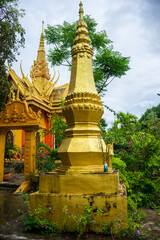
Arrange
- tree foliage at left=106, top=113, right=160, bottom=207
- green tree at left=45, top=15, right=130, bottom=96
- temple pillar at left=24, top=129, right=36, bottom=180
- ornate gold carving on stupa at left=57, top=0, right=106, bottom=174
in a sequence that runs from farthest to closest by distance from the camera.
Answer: green tree at left=45, top=15, right=130, bottom=96, temple pillar at left=24, top=129, right=36, bottom=180, tree foliage at left=106, top=113, right=160, bottom=207, ornate gold carving on stupa at left=57, top=0, right=106, bottom=174

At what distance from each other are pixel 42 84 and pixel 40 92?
121cm

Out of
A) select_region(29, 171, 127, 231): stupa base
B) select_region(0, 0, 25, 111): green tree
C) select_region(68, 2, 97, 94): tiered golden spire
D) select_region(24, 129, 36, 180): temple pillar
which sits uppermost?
select_region(0, 0, 25, 111): green tree

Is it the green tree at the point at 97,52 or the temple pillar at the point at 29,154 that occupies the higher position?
the green tree at the point at 97,52

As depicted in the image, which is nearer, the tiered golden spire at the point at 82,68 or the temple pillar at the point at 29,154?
the tiered golden spire at the point at 82,68

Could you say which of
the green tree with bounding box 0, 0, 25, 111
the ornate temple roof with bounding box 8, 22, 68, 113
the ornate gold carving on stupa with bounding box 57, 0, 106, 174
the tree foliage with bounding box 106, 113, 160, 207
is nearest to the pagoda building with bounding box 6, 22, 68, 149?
the ornate temple roof with bounding box 8, 22, 68, 113

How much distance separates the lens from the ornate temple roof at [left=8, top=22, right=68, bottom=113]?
1333 centimetres

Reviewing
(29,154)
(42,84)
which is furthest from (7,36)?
(42,84)

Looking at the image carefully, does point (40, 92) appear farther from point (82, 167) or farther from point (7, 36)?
point (82, 167)

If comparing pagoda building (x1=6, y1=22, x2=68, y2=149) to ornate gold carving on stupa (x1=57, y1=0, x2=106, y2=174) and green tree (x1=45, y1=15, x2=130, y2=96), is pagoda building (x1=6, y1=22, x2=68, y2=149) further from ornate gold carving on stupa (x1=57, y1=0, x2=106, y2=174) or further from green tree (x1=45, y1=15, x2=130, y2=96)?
ornate gold carving on stupa (x1=57, y1=0, x2=106, y2=174)

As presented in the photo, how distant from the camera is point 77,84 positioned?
300 cm

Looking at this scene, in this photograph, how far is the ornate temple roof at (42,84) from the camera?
43.7 feet

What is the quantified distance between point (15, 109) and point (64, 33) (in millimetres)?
7435

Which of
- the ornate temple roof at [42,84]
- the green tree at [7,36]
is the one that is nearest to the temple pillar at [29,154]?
the green tree at [7,36]

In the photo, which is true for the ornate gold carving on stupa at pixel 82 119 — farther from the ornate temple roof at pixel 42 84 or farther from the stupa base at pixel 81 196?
the ornate temple roof at pixel 42 84
